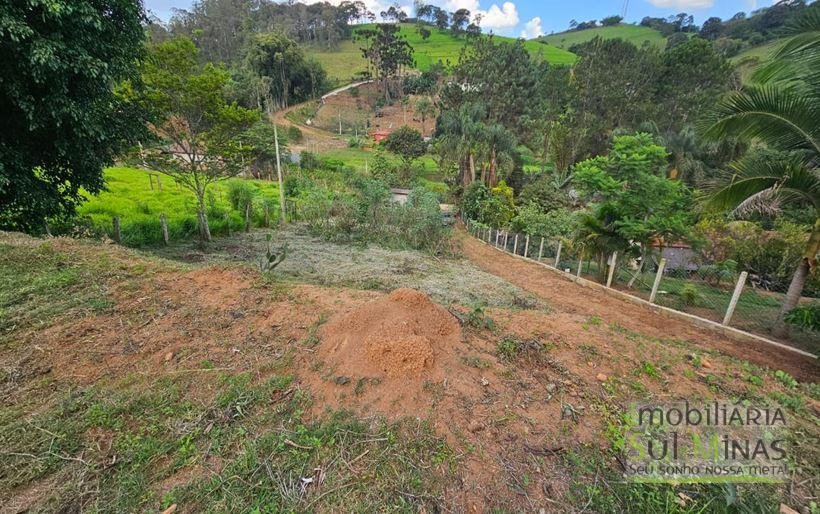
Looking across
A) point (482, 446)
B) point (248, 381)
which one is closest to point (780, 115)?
point (482, 446)

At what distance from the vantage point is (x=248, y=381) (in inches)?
109

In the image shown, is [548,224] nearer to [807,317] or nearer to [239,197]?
[807,317]

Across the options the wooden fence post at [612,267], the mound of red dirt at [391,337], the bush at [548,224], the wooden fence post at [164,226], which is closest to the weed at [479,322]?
the mound of red dirt at [391,337]

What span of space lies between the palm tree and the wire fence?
2.68ft

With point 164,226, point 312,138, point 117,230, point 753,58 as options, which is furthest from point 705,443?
point 312,138

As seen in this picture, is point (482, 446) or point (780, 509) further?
point (482, 446)

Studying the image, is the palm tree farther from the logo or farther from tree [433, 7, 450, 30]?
tree [433, 7, 450, 30]

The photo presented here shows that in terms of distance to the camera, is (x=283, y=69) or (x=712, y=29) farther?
(x=712, y=29)

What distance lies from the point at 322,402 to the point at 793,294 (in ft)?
25.0

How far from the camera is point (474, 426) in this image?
232 cm

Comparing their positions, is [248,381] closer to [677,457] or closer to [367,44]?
[677,457]

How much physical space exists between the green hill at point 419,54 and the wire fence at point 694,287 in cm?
5242

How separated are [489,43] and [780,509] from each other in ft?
124

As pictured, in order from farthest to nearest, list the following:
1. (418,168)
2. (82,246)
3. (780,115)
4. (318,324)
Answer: (418,168), (82,246), (780,115), (318,324)
